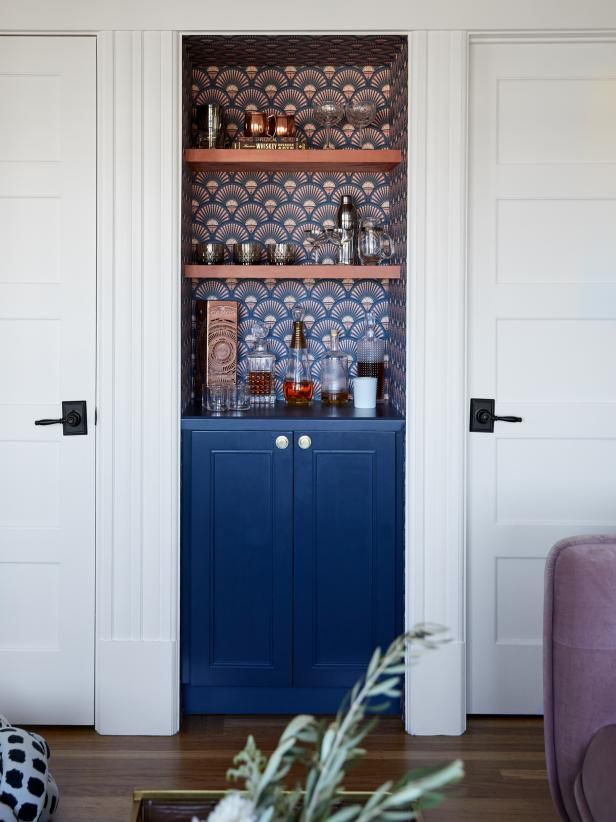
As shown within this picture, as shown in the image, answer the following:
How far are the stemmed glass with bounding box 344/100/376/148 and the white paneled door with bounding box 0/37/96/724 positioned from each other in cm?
93

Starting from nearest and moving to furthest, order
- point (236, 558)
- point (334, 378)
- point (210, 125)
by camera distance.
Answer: point (236, 558), point (210, 125), point (334, 378)

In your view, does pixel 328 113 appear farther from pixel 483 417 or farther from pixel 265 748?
pixel 265 748

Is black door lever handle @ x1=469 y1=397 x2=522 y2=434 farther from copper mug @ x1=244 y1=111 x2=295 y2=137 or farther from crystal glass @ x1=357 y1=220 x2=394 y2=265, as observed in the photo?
copper mug @ x1=244 y1=111 x2=295 y2=137

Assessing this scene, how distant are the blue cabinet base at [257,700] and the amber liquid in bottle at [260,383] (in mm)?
1055

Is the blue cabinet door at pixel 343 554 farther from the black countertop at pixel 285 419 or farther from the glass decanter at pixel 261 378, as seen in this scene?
the glass decanter at pixel 261 378

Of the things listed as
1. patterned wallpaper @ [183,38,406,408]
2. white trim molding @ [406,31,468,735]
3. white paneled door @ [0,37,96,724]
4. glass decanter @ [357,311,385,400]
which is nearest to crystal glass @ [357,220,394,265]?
patterned wallpaper @ [183,38,406,408]

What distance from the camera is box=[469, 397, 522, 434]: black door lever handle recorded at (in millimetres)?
3205

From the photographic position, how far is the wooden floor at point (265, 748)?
103 inches

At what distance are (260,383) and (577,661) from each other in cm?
184

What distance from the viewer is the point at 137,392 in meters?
3.11

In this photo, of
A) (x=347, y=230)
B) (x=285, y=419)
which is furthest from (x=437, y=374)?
(x=347, y=230)

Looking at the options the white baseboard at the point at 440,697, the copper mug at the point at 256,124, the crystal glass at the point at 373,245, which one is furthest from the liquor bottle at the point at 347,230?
the white baseboard at the point at 440,697

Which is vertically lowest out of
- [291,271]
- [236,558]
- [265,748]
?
[265,748]

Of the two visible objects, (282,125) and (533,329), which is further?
(282,125)
